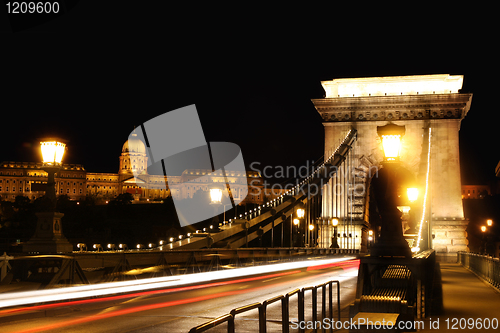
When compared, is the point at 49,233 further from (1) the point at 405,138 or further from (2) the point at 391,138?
(1) the point at 405,138

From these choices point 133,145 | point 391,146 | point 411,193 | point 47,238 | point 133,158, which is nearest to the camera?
point 391,146

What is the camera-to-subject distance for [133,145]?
591 ft

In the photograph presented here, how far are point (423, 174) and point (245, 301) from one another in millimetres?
25409

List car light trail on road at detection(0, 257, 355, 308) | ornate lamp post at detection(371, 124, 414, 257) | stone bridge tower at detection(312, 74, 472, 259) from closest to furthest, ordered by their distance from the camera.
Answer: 1. ornate lamp post at detection(371, 124, 414, 257)
2. car light trail on road at detection(0, 257, 355, 308)
3. stone bridge tower at detection(312, 74, 472, 259)

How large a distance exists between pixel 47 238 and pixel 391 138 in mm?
5426

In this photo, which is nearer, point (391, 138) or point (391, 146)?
point (391, 146)

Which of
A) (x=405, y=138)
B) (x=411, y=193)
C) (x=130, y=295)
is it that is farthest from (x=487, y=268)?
(x=405, y=138)

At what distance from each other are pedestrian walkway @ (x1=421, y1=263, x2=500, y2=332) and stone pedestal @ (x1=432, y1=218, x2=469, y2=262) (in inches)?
856

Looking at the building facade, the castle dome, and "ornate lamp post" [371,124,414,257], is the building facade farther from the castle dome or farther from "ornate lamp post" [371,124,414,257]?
"ornate lamp post" [371,124,414,257]

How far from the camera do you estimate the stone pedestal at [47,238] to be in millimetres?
9648

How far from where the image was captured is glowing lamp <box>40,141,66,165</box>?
33.7 ft

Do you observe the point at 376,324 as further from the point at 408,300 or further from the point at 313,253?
the point at 313,253

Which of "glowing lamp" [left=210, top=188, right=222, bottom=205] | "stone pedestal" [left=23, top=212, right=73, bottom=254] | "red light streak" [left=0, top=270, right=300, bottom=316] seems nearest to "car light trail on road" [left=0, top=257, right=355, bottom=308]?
"red light streak" [left=0, top=270, right=300, bottom=316]

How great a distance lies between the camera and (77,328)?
8797 mm
